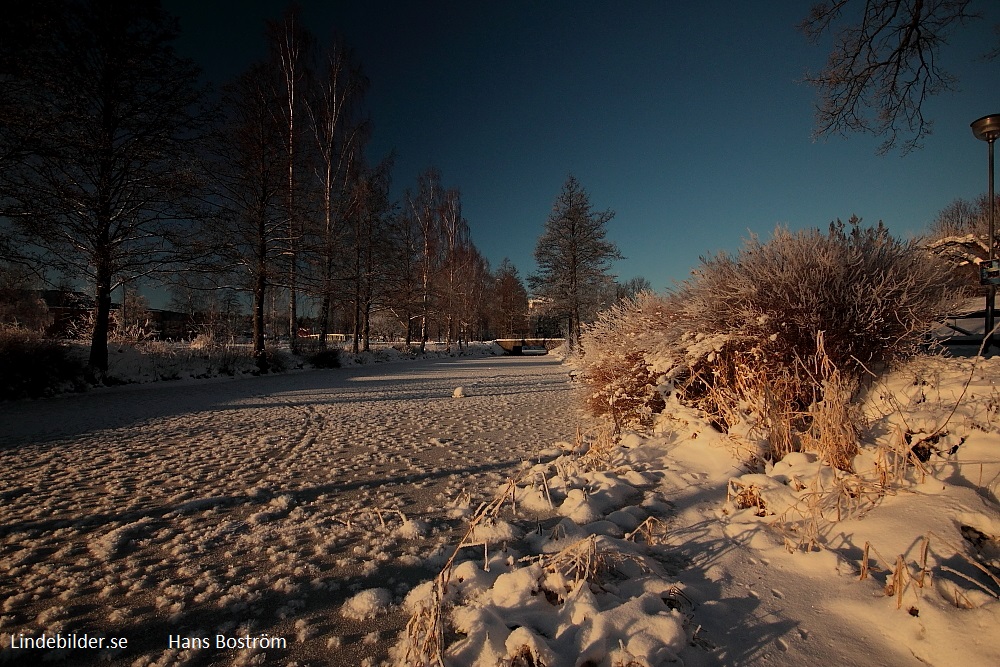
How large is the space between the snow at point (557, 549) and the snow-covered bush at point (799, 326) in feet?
0.89

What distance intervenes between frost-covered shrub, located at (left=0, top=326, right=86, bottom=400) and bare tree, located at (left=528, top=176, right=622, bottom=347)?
19.8m

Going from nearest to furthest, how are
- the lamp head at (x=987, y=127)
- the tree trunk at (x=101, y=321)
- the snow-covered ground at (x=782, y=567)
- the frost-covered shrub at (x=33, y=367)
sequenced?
the snow-covered ground at (x=782, y=567), the lamp head at (x=987, y=127), the frost-covered shrub at (x=33, y=367), the tree trunk at (x=101, y=321)

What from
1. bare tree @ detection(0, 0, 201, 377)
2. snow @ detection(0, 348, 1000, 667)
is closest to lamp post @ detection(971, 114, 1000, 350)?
snow @ detection(0, 348, 1000, 667)

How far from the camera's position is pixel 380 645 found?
1570 mm

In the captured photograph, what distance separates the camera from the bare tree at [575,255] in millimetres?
23281

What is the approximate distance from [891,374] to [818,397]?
50 cm

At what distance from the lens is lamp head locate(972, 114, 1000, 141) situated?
240 inches

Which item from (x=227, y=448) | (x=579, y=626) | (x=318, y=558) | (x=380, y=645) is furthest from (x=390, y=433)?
(x=579, y=626)

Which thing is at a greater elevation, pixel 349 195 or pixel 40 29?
pixel 349 195

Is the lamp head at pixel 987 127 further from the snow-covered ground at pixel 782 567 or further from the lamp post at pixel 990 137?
the snow-covered ground at pixel 782 567

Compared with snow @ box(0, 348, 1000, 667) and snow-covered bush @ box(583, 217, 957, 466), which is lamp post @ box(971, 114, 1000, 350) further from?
snow @ box(0, 348, 1000, 667)

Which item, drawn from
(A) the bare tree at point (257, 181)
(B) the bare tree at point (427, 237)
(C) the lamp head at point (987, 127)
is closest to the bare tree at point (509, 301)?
(B) the bare tree at point (427, 237)

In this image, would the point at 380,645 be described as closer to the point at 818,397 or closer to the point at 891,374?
the point at 818,397

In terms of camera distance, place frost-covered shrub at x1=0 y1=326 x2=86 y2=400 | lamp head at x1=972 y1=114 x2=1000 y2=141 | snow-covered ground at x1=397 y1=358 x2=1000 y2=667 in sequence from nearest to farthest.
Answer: snow-covered ground at x1=397 y1=358 x2=1000 y2=667 < lamp head at x1=972 y1=114 x2=1000 y2=141 < frost-covered shrub at x1=0 y1=326 x2=86 y2=400
